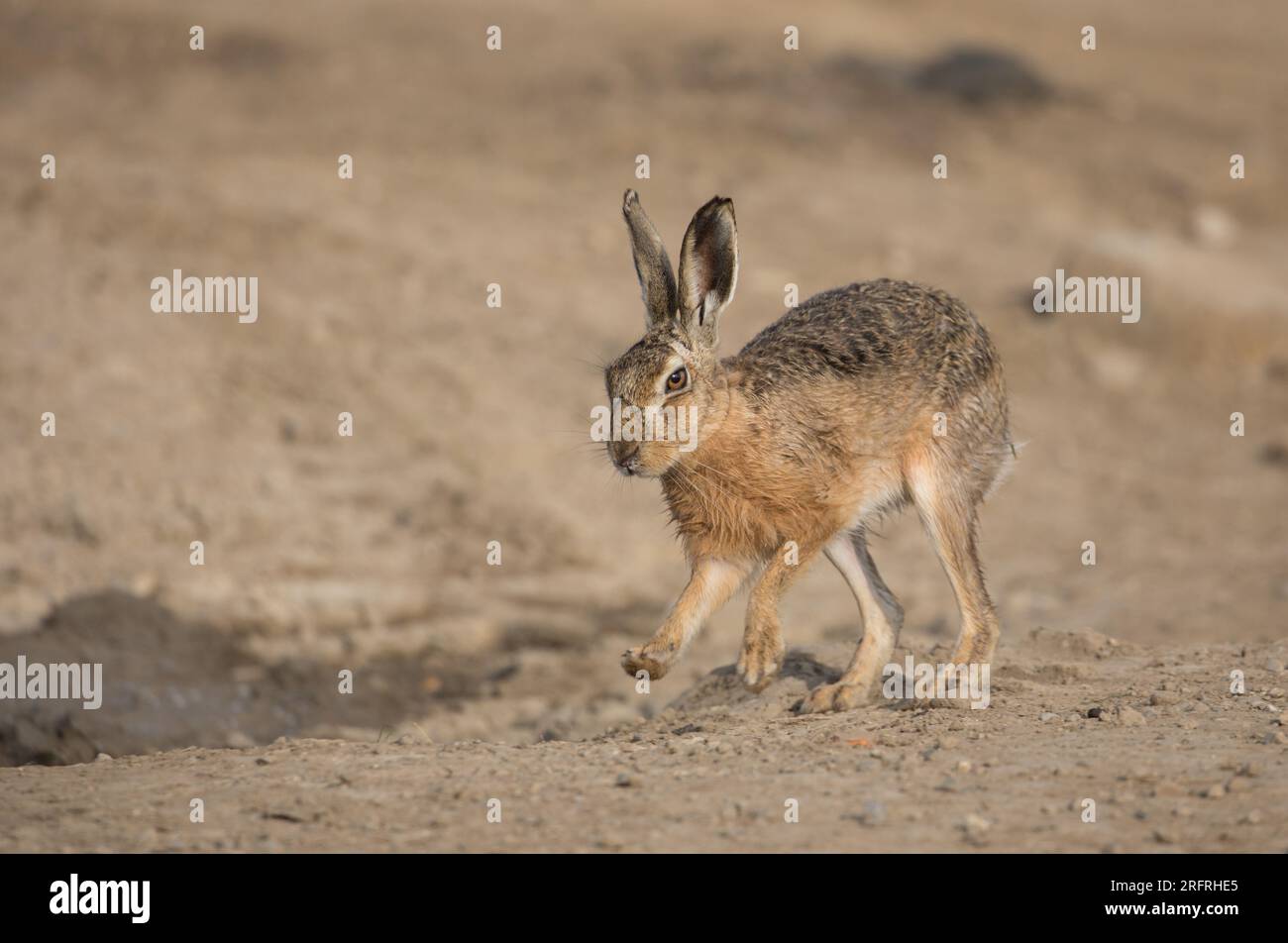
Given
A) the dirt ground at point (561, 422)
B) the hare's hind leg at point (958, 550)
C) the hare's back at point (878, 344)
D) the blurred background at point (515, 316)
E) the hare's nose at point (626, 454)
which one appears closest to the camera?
the dirt ground at point (561, 422)

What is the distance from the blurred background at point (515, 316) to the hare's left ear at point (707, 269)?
242 cm

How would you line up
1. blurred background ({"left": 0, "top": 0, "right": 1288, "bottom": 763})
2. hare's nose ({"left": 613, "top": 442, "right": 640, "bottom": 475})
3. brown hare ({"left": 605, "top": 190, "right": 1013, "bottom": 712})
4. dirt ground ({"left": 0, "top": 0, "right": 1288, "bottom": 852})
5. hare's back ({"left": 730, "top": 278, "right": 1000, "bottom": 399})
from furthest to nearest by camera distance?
blurred background ({"left": 0, "top": 0, "right": 1288, "bottom": 763}), hare's back ({"left": 730, "top": 278, "right": 1000, "bottom": 399}), brown hare ({"left": 605, "top": 190, "right": 1013, "bottom": 712}), hare's nose ({"left": 613, "top": 442, "right": 640, "bottom": 475}), dirt ground ({"left": 0, "top": 0, "right": 1288, "bottom": 852})

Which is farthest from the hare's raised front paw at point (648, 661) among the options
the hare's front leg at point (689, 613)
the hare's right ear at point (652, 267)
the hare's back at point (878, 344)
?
the hare's right ear at point (652, 267)

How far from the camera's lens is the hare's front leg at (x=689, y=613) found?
7.13m

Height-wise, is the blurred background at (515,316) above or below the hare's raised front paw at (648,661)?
above

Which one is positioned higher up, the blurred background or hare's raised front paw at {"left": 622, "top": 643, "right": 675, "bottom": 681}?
the blurred background

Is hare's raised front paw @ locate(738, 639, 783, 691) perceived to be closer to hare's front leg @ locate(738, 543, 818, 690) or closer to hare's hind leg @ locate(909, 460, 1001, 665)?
hare's front leg @ locate(738, 543, 818, 690)

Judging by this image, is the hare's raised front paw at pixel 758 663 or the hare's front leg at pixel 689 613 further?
the hare's raised front paw at pixel 758 663

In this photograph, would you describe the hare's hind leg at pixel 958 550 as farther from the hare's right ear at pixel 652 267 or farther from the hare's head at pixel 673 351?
the hare's right ear at pixel 652 267

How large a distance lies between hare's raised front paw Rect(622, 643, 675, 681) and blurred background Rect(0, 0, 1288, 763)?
1891mm

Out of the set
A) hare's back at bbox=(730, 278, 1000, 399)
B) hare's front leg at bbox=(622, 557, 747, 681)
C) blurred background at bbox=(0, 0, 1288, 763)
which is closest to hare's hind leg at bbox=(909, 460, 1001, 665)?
hare's back at bbox=(730, 278, 1000, 399)

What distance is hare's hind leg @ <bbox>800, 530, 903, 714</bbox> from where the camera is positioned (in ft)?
25.0

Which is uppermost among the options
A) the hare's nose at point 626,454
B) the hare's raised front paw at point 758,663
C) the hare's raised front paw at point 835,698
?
the hare's nose at point 626,454
